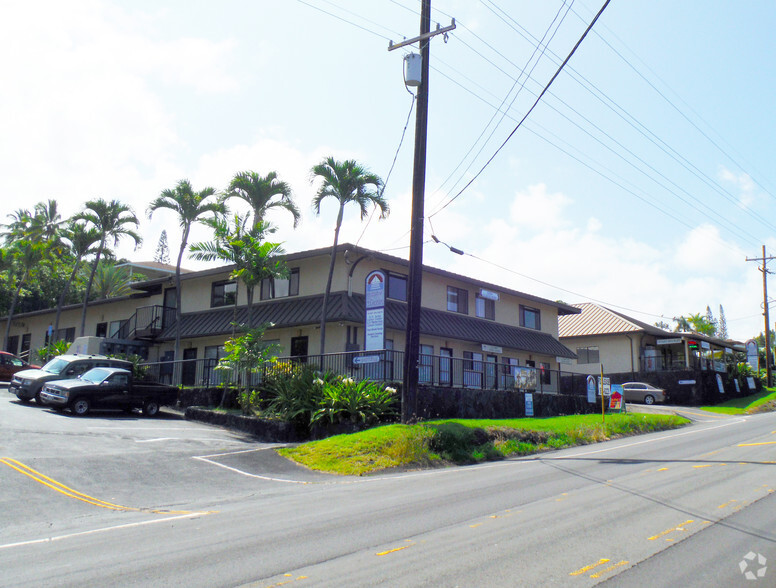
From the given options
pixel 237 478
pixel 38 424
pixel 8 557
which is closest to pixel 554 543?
pixel 8 557

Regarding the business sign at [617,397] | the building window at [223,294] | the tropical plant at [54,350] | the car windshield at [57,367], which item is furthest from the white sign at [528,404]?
the tropical plant at [54,350]

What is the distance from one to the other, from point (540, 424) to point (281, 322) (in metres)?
10.9

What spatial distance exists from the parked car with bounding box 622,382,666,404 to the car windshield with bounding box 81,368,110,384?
30.6 meters

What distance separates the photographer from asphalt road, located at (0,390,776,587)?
18.9 ft

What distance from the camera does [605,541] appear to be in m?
6.64

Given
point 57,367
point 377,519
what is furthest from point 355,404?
point 57,367

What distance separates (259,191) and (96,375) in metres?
8.83

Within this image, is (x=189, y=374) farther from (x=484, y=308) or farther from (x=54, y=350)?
(x=484, y=308)

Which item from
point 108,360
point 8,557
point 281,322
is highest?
point 281,322

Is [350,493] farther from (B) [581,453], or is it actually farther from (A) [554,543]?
(B) [581,453]

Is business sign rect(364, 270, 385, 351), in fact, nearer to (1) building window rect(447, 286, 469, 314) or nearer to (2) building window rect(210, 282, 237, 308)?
(1) building window rect(447, 286, 469, 314)

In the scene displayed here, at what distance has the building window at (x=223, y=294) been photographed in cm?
2980

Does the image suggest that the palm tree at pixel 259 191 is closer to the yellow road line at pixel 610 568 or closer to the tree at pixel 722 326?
the yellow road line at pixel 610 568

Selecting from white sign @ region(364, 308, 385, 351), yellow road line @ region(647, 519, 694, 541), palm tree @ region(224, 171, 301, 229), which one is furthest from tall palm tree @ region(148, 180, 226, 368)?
yellow road line @ region(647, 519, 694, 541)
